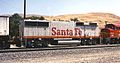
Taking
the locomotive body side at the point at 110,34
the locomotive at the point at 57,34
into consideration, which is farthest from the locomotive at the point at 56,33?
the locomotive body side at the point at 110,34

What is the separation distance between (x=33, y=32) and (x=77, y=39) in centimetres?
691

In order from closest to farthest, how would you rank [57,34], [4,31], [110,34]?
[4,31]
[57,34]
[110,34]

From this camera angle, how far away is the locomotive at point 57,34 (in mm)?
31106

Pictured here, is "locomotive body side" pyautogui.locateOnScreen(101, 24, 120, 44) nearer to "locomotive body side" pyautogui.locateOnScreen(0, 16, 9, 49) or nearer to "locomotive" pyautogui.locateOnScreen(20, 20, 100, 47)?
"locomotive" pyautogui.locateOnScreen(20, 20, 100, 47)

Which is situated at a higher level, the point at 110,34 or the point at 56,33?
the point at 56,33

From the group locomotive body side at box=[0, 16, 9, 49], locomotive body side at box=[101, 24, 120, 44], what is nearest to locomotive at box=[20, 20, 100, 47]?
locomotive body side at box=[101, 24, 120, 44]

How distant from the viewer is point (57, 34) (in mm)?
34938

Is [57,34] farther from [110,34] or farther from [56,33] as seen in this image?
[110,34]

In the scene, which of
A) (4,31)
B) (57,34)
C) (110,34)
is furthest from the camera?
(110,34)

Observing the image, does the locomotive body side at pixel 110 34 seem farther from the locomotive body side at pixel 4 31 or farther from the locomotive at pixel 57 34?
the locomotive body side at pixel 4 31

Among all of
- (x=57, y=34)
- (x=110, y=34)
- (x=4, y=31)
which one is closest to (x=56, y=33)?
(x=57, y=34)

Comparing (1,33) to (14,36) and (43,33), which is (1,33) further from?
(43,33)

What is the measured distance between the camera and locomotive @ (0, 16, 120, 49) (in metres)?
31.1

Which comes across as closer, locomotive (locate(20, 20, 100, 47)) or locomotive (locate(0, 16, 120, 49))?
locomotive (locate(0, 16, 120, 49))
